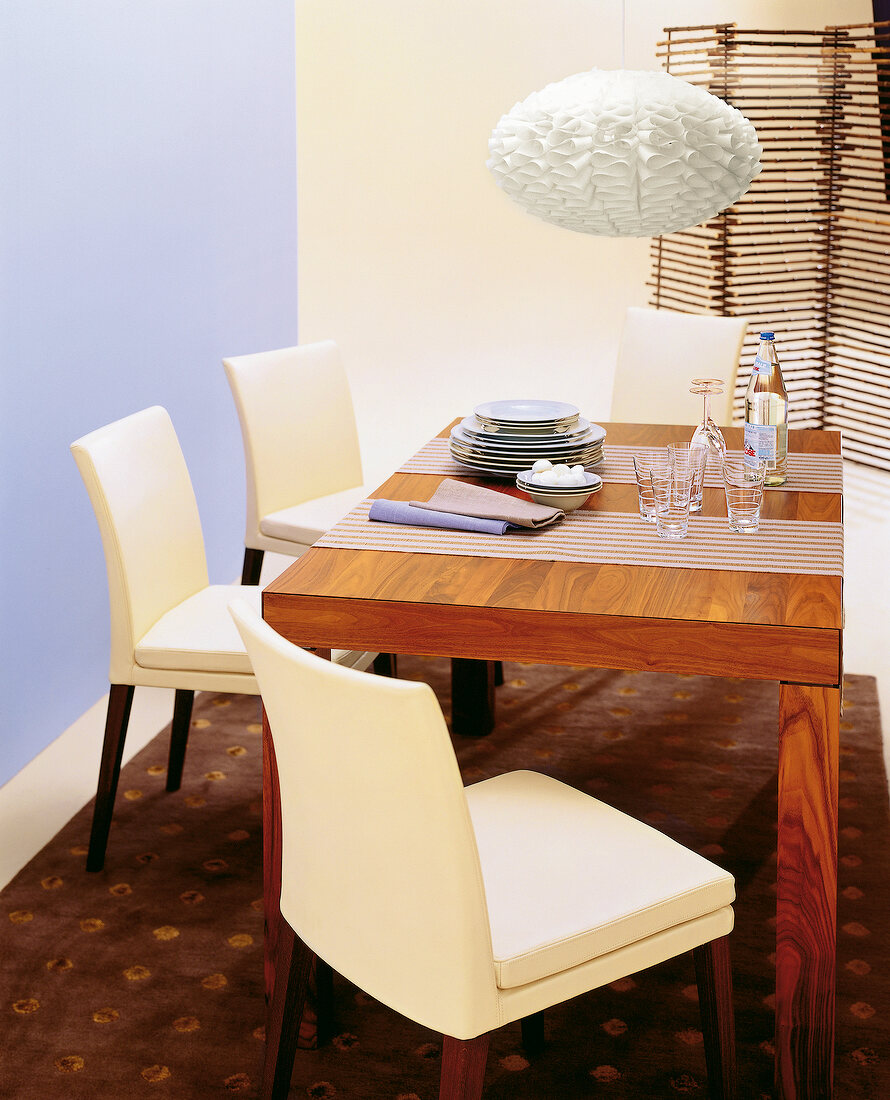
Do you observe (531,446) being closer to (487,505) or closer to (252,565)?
(487,505)

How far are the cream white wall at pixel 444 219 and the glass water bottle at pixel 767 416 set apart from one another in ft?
10.4

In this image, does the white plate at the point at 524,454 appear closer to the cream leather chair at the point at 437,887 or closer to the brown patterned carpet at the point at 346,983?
the brown patterned carpet at the point at 346,983

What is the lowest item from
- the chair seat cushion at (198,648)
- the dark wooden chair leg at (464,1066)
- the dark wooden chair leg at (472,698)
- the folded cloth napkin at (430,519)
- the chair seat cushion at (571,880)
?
the dark wooden chair leg at (472,698)

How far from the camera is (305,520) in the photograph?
3.07 meters

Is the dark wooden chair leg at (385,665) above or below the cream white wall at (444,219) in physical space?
below

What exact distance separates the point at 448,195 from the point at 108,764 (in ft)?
12.7

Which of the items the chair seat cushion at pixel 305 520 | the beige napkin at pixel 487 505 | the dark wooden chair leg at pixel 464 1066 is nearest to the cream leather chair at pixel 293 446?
the chair seat cushion at pixel 305 520

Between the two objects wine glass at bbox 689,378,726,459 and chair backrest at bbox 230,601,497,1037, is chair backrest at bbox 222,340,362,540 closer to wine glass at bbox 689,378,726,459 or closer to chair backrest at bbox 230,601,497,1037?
wine glass at bbox 689,378,726,459

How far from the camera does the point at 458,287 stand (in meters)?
5.70

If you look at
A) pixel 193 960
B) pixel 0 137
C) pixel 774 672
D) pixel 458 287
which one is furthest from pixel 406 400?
pixel 774 672

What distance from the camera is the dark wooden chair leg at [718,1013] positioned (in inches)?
63.2

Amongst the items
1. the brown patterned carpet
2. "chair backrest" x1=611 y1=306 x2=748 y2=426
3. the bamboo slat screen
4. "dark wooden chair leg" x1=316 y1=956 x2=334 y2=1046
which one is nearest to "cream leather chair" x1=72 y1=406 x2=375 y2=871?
the brown patterned carpet

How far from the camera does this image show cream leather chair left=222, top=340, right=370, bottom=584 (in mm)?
3072

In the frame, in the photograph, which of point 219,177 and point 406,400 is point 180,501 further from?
point 406,400
